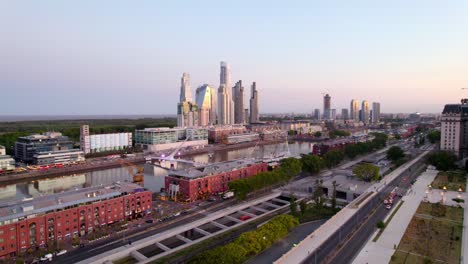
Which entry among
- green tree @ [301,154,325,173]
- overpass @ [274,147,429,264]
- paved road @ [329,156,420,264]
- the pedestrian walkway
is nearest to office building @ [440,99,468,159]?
the pedestrian walkway

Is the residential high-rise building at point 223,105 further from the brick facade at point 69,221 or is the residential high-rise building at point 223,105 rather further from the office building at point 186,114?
the brick facade at point 69,221

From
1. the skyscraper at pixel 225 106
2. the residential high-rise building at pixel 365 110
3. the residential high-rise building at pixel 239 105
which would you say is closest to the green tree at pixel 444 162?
the skyscraper at pixel 225 106

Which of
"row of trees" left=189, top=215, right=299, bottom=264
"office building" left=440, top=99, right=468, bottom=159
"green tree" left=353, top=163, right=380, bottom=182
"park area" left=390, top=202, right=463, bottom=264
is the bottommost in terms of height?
"park area" left=390, top=202, right=463, bottom=264

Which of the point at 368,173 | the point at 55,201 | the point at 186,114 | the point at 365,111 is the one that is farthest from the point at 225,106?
the point at 55,201

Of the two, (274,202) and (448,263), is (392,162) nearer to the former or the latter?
(274,202)

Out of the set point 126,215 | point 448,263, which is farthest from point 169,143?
point 448,263

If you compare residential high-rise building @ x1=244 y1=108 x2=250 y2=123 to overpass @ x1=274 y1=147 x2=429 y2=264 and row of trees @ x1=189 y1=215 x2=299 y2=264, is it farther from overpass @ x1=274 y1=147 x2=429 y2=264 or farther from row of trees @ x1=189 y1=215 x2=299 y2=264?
row of trees @ x1=189 y1=215 x2=299 y2=264
